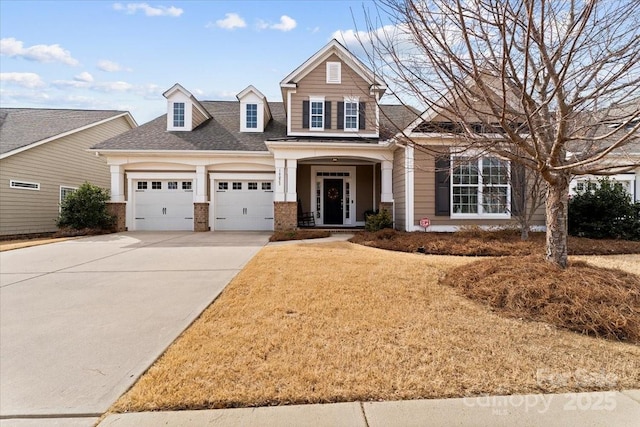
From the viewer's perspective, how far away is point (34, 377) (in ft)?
9.63

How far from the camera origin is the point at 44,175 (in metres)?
15.3

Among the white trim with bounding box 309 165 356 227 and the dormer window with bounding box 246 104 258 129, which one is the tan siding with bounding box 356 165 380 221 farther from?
the dormer window with bounding box 246 104 258 129

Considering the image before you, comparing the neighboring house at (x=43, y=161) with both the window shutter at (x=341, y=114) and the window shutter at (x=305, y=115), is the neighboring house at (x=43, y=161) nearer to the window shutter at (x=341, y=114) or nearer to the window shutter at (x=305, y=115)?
the window shutter at (x=305, y=115)

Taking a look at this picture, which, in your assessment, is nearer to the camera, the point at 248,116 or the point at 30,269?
the point at 30,269

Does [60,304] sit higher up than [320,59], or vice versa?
[320,59]

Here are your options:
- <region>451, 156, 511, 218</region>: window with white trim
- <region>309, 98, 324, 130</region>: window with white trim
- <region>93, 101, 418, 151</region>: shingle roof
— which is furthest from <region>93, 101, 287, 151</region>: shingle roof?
<region>451, 156, 511, 218</region>: window with white trim

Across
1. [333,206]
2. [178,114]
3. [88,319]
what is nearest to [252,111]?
[178,114]

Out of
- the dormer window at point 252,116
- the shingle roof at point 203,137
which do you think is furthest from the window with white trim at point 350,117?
the dormer window at point 252,116

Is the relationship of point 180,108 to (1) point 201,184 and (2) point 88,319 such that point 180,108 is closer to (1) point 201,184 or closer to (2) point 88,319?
(1) point 201,184

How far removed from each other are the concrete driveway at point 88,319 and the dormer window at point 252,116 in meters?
8.85

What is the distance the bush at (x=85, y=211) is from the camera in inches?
547

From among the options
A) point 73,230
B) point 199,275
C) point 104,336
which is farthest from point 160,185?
point 104,336

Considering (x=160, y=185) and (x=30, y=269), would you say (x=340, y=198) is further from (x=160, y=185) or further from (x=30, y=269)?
(x=30, y=269)

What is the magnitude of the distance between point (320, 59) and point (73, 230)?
492 inches
